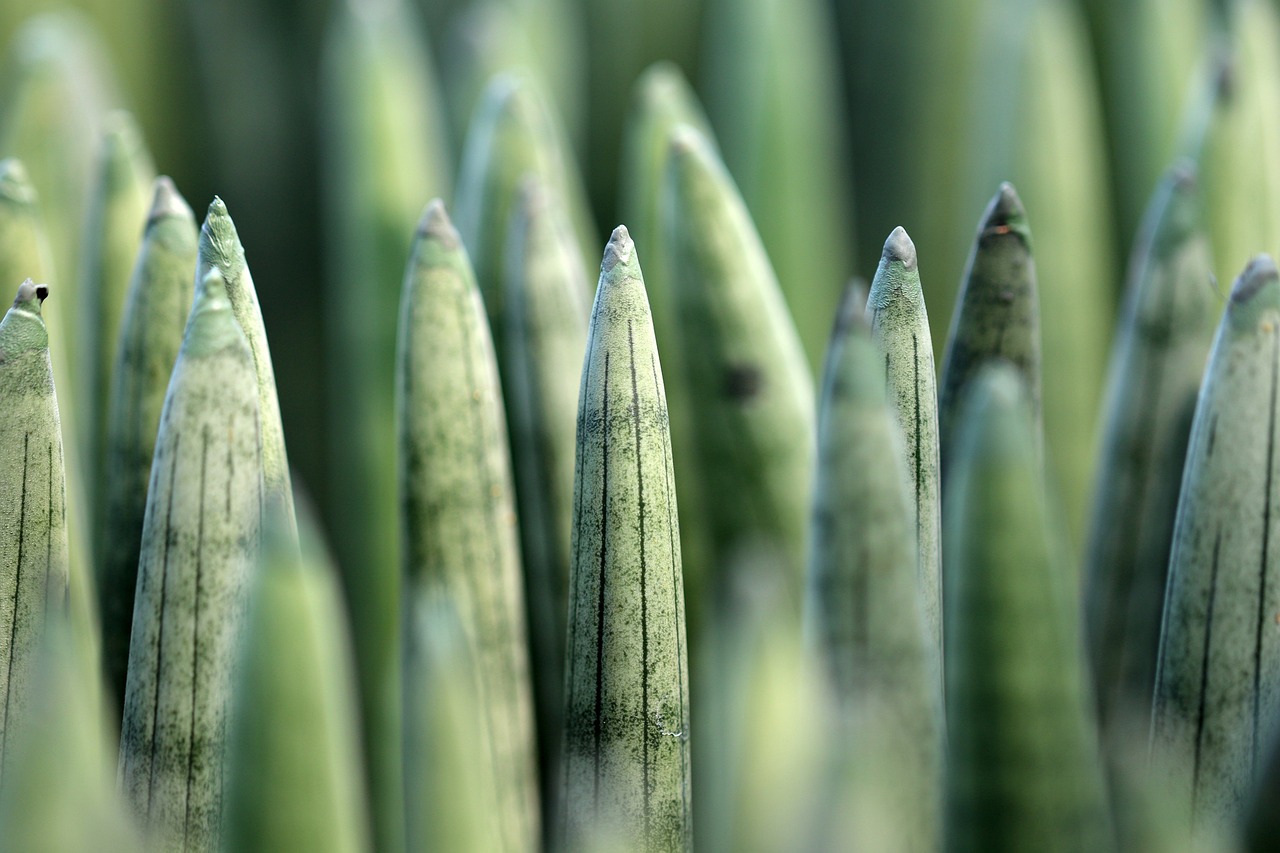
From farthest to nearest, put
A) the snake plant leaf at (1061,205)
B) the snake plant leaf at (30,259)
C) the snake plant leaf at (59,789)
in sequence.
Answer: the snake plant leaf at (1061,205), the snake plant leaf at (30,259), the snake plant leaf at (59,789)

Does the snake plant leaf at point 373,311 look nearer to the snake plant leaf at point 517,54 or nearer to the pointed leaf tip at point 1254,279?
the snake plant leaf at point 517,54

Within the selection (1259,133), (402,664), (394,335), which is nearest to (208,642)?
(402,664)

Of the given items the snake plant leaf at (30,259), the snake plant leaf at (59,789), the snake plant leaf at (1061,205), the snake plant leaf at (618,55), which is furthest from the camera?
the snake plant leaf at (618,55)

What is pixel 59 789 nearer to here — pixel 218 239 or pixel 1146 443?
pixel 218 239

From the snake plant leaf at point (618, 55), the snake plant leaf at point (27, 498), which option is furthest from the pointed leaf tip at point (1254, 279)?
the snake plant leaf at point (618, 55)

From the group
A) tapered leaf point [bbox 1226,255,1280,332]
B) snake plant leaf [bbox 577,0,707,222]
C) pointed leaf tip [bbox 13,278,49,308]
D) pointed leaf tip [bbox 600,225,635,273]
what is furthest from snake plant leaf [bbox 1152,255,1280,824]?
snake plant leaf [bbox 577,0,707,222]

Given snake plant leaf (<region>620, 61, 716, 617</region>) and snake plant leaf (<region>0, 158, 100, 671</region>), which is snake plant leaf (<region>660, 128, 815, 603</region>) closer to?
snake plant leaf (<region>620, 61, 716, 617</region>)

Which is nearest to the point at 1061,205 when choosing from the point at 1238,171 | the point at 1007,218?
the point at 1238,171
